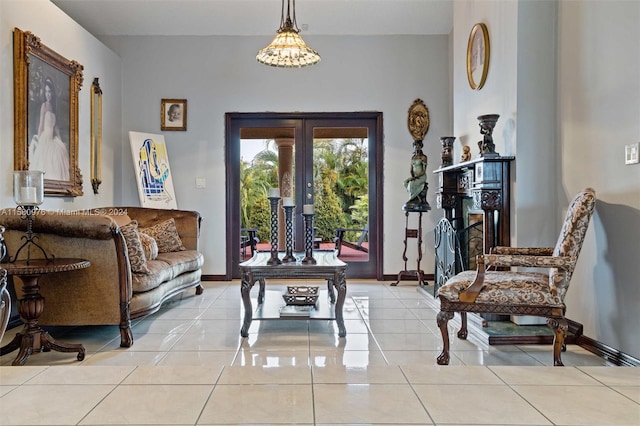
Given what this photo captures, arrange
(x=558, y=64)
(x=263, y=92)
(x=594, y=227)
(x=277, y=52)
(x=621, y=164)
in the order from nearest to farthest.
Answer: (x=621, y=164) < (x=594, y=227) < (x=558, y=64) < (x=277, y=52) < (x=263, y=92)

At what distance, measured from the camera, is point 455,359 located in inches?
111

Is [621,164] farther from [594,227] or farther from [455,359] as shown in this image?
[455,359]

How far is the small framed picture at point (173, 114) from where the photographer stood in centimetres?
575

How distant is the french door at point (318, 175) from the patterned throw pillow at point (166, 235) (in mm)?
1074

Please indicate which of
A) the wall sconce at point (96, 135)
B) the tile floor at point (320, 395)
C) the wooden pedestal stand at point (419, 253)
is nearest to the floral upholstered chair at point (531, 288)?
the tile floor at point (320, 395)

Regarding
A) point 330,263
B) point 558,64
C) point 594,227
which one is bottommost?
point 330,263

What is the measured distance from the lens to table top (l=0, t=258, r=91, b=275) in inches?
102

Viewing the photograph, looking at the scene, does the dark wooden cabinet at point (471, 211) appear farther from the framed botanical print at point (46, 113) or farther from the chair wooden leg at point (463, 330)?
the framed botanical print at point (46, 113)

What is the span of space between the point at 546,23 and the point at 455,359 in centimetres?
237


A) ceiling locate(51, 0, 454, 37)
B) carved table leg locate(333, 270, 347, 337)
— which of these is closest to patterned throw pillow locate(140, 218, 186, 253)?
carved table leg locate(333, 270, 347, 337)

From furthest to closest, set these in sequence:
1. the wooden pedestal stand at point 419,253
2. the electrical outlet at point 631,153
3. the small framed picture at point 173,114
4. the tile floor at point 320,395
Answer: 1. the small framed picture at point 173,114
2. the wooden pedestal stand at point 419,253
3. the electrical outlet at point 631,153
4. the tile floor at point 320,395

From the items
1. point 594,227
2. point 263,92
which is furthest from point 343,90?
point 594,227

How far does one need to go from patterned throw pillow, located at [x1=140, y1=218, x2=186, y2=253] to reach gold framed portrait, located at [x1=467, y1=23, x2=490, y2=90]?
10.2 feet

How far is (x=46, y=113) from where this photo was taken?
409 cm
